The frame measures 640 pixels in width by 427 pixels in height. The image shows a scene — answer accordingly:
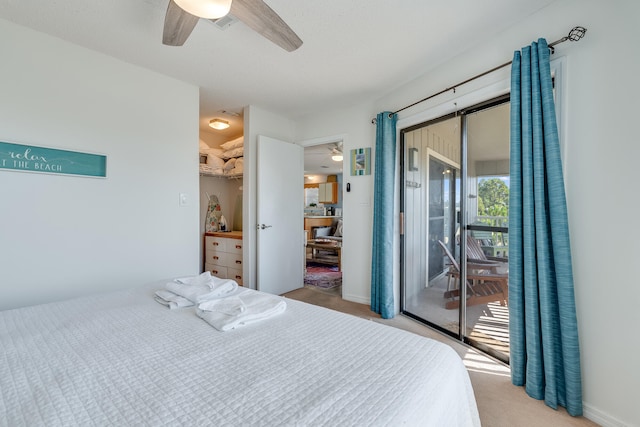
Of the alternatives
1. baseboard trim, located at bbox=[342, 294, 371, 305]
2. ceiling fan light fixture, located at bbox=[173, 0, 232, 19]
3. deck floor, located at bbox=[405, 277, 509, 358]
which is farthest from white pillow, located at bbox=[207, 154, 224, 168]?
deck floor, located at bbox=[405, 277, 509, 358]

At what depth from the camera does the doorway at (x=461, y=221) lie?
2.25 meters

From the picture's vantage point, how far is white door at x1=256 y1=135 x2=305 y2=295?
3.48 metres

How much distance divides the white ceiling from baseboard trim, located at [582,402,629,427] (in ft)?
7.78

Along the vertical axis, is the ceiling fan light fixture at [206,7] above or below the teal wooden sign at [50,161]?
above

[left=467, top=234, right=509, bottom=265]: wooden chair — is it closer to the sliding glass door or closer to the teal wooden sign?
the sliding glass door

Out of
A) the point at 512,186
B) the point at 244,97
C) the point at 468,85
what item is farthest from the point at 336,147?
the point at 512,186

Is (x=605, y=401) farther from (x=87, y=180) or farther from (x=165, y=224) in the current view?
(x=87, y=180)

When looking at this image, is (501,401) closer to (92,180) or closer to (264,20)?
(264,20)

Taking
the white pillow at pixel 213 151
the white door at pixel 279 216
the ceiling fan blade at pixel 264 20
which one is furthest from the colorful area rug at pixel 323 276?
the ceiling fan blade at pixel 264 20

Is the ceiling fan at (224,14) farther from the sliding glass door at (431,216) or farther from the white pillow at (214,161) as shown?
the white pillow at (214,161)

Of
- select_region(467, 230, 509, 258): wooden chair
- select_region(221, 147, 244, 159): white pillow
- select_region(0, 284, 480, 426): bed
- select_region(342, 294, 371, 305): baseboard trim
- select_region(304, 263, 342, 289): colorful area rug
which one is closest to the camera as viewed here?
select_region(0, 284, 480, 426): bed

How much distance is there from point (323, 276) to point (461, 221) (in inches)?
111

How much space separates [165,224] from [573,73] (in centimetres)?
327

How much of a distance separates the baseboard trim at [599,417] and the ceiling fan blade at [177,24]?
3.02 m
